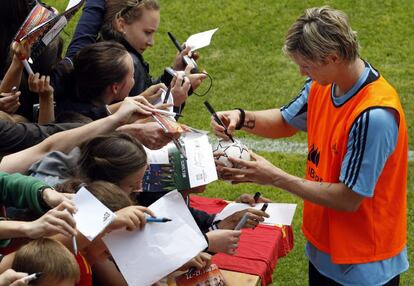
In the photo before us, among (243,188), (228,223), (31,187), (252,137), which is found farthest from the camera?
(252,137)

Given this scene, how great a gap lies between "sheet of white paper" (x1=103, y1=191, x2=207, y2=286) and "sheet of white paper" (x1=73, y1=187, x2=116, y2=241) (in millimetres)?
189

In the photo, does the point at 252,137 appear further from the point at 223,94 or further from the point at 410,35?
the point at 410,35

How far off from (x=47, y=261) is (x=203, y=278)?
4.11 feet

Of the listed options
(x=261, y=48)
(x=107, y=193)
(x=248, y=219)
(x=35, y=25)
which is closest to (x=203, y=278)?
(x=248, y=219)

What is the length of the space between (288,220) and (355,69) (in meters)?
0.94

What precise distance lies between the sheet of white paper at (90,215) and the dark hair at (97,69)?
138cm

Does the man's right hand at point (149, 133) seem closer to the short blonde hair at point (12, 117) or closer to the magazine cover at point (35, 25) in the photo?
the short blonde hair at point (12, 117)

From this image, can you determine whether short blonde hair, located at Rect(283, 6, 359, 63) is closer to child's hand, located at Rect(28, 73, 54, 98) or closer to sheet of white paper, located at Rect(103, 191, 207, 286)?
sheet of white paper, located at Rect(103, 191, 207, 286)

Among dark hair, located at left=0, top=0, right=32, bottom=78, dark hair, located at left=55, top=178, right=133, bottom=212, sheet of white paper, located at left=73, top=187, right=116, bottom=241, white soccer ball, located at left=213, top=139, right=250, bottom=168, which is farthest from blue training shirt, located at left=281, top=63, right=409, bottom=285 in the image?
dark hair, located at left=0, top=0, right=32, bottom=78

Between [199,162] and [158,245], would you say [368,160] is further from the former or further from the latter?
[158,245]

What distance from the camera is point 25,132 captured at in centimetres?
389

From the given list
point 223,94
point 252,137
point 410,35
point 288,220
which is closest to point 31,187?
point 288,220

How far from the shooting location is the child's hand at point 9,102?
4398 millimetres

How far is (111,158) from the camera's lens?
11.0 feet
